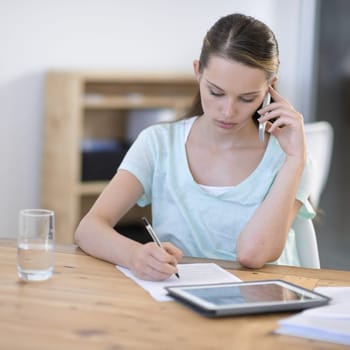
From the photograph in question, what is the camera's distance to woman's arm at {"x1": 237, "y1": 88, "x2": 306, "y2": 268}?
1.92 meters

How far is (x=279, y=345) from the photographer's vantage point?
1294mm

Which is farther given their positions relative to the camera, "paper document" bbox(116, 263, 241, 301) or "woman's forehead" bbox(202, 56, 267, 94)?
"woman's forehead" bbox(202, 56, 267, 94)

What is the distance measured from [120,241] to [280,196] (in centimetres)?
42

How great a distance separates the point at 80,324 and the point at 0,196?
8.99 ft

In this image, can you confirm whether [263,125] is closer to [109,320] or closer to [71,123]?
[109,320]

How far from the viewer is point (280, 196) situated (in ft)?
6.45

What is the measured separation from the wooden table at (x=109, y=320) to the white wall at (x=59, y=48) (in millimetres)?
2417

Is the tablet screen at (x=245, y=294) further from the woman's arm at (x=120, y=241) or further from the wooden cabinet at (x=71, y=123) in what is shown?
the wooden cabinet at (x=71, y=123)

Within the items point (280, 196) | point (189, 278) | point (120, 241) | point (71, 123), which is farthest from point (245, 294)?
point (71, 123)

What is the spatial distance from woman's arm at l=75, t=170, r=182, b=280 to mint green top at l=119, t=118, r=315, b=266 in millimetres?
63

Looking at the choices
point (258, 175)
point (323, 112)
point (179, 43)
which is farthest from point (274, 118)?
point (323, 112)

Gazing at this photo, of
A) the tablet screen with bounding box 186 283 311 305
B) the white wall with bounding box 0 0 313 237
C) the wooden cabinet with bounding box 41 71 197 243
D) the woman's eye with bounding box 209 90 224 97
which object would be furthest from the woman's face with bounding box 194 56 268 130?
the white wall with bounding box 0 0 313 237

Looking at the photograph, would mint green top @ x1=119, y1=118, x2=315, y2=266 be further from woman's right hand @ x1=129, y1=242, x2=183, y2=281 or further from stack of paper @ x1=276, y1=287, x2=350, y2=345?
stack of paper @ x1=276, y1=287, x2=350, y2=345

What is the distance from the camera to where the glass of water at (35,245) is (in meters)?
1.60
